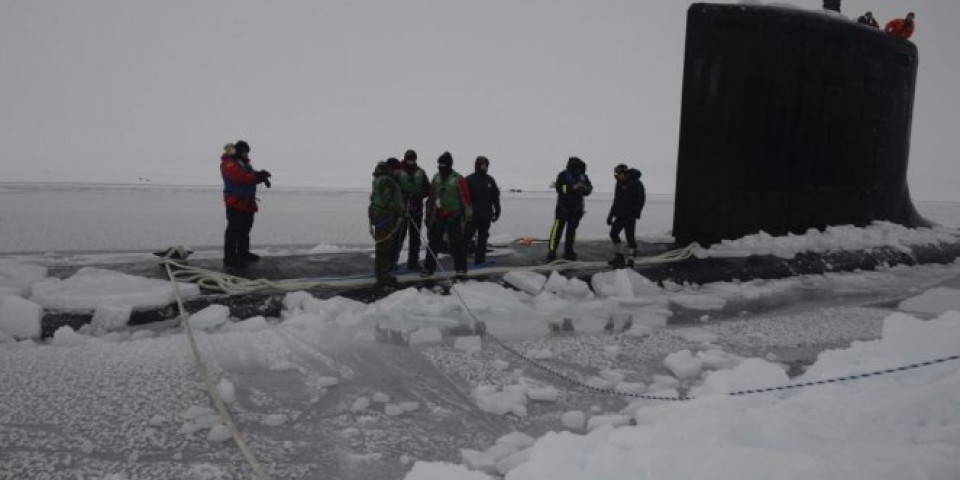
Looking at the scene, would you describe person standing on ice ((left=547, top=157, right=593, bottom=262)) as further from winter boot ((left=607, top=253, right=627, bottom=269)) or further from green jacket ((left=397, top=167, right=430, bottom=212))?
green jacket ((left=397, top=167, right=430, bottom=212))

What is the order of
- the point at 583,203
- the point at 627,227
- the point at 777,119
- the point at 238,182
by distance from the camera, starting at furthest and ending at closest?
the point at 777,119 → the point at 627,227 → the point at 583,203 → the point at 238,182

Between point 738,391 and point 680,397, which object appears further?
point 680,397

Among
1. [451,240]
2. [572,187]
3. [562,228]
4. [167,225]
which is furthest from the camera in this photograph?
[167,225]

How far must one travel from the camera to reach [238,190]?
25.0ft

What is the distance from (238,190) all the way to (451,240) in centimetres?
270

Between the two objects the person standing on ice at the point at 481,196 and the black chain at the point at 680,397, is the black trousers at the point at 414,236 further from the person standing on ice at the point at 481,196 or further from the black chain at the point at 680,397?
the black chain at the point at 680,397

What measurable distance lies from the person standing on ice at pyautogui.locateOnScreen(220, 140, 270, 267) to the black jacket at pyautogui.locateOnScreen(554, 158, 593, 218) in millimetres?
3996

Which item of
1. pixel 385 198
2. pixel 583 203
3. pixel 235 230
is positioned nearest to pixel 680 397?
pixel 385 198

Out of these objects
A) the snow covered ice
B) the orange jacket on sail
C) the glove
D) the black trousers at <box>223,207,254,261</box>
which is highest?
the orange jacket on sail

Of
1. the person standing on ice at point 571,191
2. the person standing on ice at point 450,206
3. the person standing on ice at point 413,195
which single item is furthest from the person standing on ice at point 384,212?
the person standing on ice at point 571,191

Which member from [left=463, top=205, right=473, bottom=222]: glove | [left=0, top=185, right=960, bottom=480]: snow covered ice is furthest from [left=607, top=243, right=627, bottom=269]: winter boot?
[left=463, top=205, right=473, bottom=222]: glove

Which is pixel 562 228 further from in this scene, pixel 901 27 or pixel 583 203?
pixel 901 27

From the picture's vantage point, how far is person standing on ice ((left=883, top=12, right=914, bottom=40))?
40.9 feet

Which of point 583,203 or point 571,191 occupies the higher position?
point 571,191
